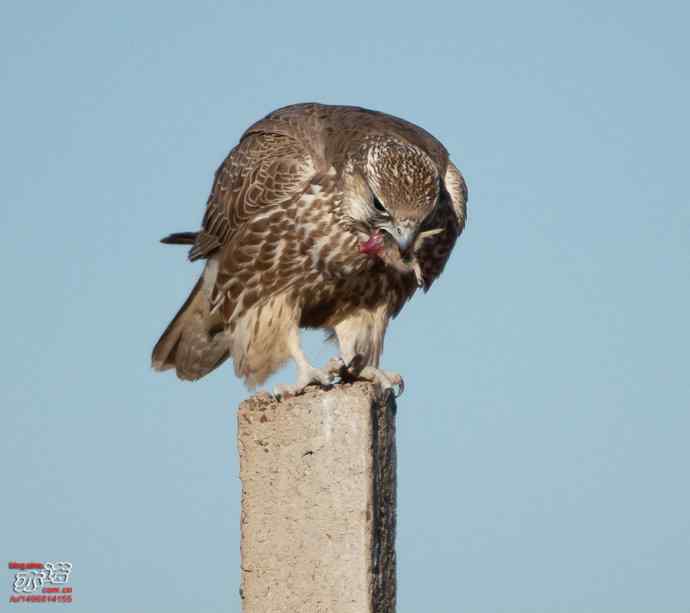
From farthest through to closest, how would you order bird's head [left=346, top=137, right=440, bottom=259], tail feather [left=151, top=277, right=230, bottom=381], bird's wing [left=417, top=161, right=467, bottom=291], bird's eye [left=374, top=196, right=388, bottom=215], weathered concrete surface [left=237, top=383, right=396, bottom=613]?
1. tail feather [left=151, top=277, right=230, bottom=381]
2. bird's wing [left=417, top=161, right=467, bottom=291]
3. bird's eye [left=374, top=196, right=388, bottom=215]
4. bird's head [left=346, top=137, right=440, bottom=259]
5. weathered concrete surface [left=237, top=383, right=396, bottom=613]

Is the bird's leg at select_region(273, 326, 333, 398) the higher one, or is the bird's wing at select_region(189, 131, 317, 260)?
the bird's wing at select_region(189, 131, 317, 260)

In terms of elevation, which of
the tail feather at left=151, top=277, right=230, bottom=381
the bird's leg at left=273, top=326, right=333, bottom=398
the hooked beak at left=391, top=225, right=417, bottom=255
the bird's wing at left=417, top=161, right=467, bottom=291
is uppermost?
the bird's wing at left=417, top=161, right=467, bottom=291

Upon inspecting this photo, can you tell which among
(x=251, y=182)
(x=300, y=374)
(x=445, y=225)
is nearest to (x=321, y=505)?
(x=300, y=374)

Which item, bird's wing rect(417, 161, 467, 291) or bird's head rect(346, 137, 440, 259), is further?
bird's wing rect(417, 161, 467, 291)

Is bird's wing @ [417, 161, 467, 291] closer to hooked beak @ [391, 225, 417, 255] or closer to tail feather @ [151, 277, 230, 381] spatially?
hooked beak @ [391, 225, 417, 255]

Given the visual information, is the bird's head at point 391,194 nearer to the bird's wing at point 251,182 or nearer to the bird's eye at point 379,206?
the bird's eye at point 379,206

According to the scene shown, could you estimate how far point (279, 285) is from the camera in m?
7.90

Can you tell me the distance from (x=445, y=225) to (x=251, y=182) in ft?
3.81

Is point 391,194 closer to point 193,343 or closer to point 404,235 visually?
point 404,235

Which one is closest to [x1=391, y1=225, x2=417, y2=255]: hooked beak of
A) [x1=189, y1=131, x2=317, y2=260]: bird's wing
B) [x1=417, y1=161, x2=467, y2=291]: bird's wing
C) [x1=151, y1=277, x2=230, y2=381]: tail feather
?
[x1=417, y1=161, x2=467, y2=291]: bird's wing

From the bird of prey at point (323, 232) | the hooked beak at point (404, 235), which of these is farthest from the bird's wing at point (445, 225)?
the hooked beak at point (404, 235)

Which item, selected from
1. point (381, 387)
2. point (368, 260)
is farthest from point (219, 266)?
point (381, 387)

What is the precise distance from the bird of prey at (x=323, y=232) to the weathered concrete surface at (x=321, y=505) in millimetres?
1024

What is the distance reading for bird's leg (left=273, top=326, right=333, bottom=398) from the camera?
6.36m
